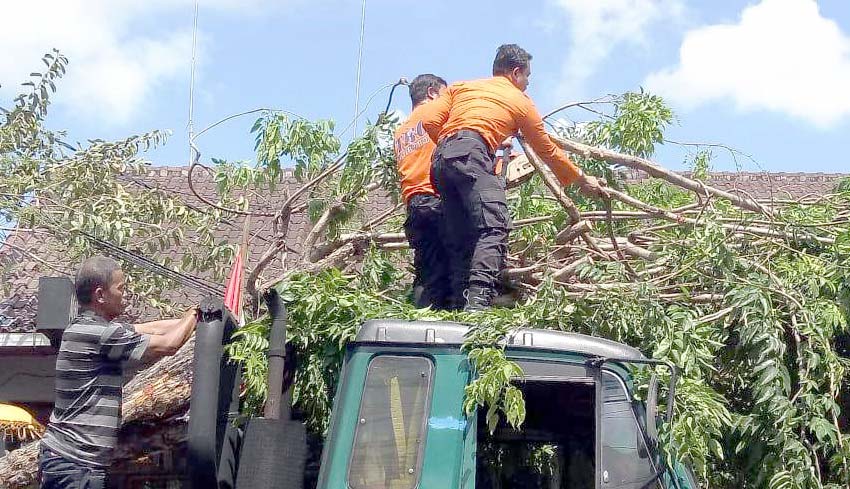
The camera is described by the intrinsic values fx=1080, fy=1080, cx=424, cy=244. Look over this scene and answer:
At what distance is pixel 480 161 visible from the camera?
17.2 ft

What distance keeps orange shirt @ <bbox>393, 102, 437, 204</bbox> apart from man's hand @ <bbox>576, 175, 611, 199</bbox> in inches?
32.9

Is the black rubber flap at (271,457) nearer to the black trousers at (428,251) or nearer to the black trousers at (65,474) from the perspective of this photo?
the black trousers at (65,474)

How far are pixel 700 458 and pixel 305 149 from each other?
11.2 feet

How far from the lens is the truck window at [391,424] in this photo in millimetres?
3971

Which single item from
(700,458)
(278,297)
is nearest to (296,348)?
(278,297)

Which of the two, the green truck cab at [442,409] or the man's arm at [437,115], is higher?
the man's arm at [437,115]

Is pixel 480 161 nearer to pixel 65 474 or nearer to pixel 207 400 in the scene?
pixel 207 400

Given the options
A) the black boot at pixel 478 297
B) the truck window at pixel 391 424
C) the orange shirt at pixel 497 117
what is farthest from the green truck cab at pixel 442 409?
the orange shirt at pixel 497 117

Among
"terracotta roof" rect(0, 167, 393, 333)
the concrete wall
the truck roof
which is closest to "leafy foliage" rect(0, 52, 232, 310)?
"terracotta roof" rect(0, 167, 393, 333)

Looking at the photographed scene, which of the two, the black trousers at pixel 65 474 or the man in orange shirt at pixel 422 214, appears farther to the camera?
the man in orange shirt at pixel 422 214

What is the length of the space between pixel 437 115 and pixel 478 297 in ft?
4.10

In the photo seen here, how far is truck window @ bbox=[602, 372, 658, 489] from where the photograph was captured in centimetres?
401

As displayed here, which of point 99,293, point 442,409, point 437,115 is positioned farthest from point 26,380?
point 442,409

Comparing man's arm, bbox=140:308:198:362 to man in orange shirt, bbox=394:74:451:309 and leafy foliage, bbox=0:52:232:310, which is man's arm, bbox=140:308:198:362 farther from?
leafy foliage, bbox=0:52:232:310
